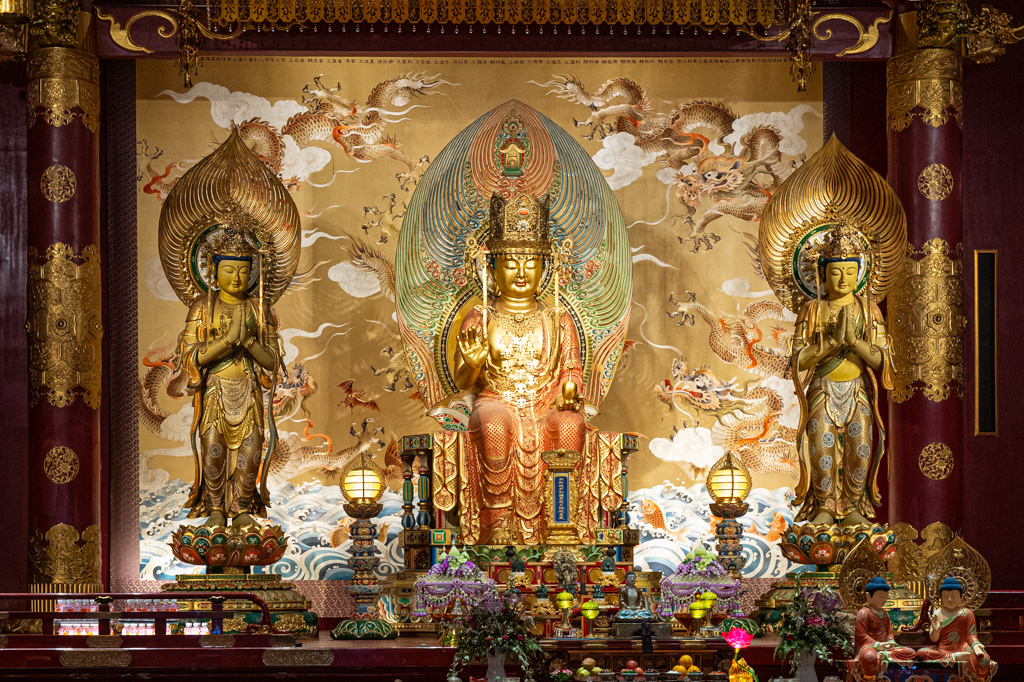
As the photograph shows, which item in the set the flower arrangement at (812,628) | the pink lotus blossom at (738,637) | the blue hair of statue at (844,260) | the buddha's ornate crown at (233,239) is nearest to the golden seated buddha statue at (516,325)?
the buddha's ornate crown at (233,239)

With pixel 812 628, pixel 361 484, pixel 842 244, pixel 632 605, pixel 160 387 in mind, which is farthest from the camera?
pixel 160 387

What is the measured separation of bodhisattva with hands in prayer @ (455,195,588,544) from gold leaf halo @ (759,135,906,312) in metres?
1.46

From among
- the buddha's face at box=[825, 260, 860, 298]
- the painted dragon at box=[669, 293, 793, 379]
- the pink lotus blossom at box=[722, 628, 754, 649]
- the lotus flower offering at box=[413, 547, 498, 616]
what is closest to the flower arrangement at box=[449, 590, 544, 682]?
the lotus flower offering at box=[413, 547, 498, 616]

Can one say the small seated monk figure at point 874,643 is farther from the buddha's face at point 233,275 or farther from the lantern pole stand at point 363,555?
the buddha's face at point 233,275

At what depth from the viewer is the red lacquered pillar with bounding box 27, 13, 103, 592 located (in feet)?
29.3

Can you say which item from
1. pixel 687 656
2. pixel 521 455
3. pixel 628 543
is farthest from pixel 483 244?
pixel 687 656

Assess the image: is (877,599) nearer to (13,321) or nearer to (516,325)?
(516,325)

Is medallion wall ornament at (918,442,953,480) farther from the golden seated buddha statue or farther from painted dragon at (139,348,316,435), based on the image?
painted dragon at (139,348,316,435)

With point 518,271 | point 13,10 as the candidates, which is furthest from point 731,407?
point 13,10

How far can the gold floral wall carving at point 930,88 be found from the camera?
30.2 feet

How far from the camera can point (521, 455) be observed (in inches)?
353

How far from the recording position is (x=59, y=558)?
888cm

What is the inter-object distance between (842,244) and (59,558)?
4.96 m

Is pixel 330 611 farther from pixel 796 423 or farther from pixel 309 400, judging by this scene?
pixel 796 423
